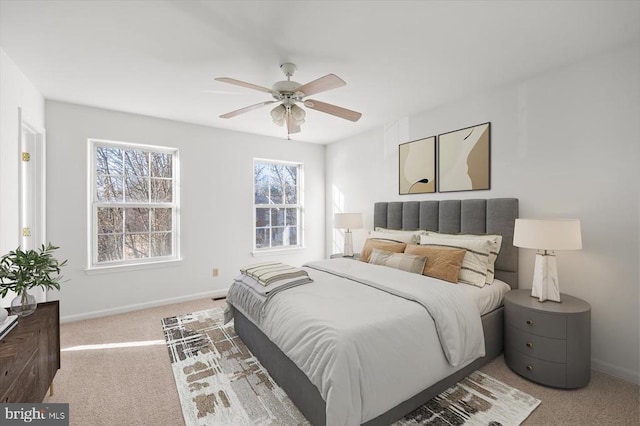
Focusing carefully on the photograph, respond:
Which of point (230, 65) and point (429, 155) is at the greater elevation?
point (230, 65)

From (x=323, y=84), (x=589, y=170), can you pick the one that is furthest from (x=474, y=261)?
(x=323, y=84)

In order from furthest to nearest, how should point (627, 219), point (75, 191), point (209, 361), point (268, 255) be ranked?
point (268, 255), point (75, 191), point (209, 361), point (627, 219)

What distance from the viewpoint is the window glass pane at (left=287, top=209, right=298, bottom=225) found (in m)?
5.17

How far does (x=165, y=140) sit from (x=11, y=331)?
285cm

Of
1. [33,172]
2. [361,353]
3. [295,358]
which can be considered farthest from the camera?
[33,172]

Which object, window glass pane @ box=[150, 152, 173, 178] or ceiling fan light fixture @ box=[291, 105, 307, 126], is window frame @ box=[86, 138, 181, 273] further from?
ceiling fan light fixture @ box=[291, 105, 307, 126]

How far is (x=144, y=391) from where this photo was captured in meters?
2.05

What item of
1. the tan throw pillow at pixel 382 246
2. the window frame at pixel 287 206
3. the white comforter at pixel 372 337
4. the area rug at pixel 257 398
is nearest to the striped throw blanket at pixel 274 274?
the white comforter at pixel 372 337

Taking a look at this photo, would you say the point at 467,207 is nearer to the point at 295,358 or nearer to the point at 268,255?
the point at 295,358

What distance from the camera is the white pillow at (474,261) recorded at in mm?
2560

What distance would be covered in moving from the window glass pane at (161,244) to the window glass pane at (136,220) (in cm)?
17

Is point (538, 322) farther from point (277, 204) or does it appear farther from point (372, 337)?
point (277, 204)

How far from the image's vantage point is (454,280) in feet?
8.38

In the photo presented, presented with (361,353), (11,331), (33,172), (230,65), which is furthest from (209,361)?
(33,172)
